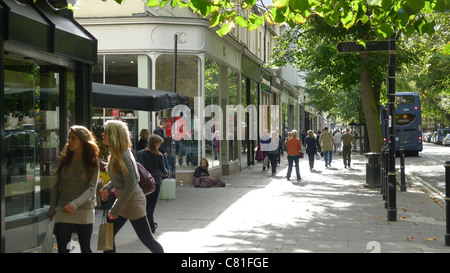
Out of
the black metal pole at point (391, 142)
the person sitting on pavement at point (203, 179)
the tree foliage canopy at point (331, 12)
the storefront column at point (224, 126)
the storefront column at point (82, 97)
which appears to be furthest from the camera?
the storefront column at point (224, 126)

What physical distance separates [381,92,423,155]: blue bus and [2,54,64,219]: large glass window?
29062 mm

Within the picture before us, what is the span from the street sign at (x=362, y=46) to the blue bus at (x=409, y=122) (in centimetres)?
2493

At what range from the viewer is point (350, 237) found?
28.4 ft

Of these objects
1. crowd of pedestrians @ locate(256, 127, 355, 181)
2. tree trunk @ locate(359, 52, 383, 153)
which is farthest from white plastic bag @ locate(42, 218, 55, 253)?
crowd of pedestrians @ locate(256, 127, 355, 181)

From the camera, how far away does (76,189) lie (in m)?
5.50

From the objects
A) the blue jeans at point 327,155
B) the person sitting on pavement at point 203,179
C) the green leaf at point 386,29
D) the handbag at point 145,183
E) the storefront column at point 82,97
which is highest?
the green leaf at point 386,29

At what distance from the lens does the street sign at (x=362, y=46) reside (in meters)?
11.1

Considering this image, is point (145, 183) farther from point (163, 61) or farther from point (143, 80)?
point (163, 61)

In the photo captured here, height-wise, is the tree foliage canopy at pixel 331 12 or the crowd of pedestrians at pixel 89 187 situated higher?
the tree foliage canopy at pixel 331 12

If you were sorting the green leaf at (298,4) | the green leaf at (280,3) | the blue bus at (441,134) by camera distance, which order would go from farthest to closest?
the blue bus at (441,134) → the green leaf at (280,3) → the green leaf at (298,4)

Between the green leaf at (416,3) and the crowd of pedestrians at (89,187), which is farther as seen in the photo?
the green leaf at (416,3)

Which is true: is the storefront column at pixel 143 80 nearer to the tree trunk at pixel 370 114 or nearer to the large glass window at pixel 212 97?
the large glass window at pixel 212 97

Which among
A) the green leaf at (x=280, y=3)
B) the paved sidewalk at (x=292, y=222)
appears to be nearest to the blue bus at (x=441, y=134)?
the paved sidewalk at (x=292, y=222)

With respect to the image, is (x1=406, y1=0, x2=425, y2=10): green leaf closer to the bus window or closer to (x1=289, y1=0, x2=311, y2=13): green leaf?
(x1=289, y1=0, x2=311, y2=13): green leaf
